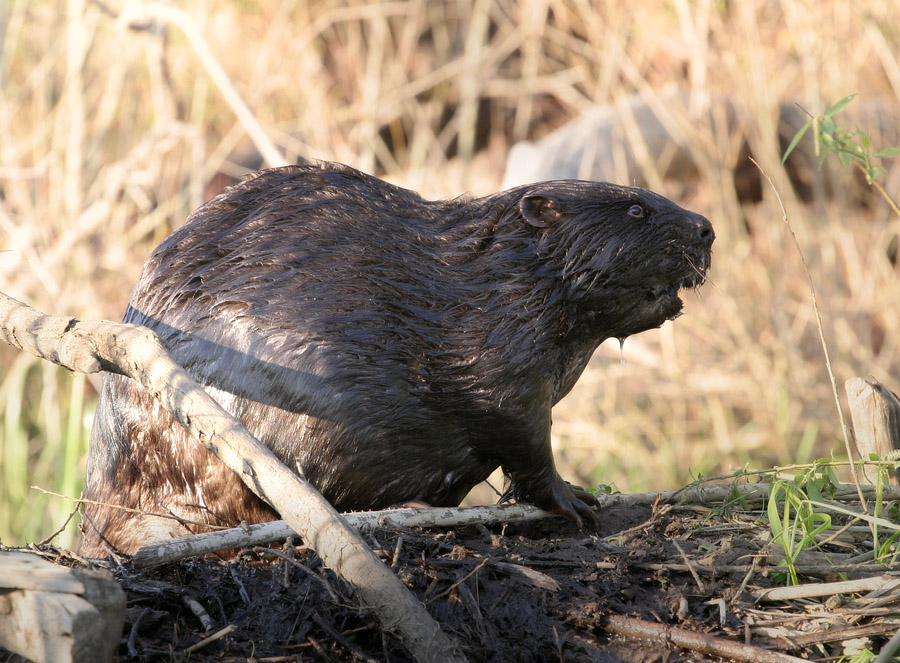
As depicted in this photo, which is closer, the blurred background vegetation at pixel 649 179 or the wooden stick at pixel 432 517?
the wooden stick at pixel 432 517

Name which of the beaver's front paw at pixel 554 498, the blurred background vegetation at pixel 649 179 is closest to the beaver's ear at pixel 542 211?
the beaver's front paw at pixel 554 498

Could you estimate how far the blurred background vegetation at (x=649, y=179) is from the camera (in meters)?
6.43

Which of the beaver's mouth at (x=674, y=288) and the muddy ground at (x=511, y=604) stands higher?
the beaver's mouth at (x=674, y=288)

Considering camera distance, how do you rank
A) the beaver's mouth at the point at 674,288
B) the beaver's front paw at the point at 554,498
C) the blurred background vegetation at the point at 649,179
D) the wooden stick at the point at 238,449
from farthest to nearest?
the blurred background vegetation at the point at 649,179 < the beaver's mouth at the point at 674,288 < the beaver's front paw at the point at 554,498 < the wooden stick at the point at 238,449

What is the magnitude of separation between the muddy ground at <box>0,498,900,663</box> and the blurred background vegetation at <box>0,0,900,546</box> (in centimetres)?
373

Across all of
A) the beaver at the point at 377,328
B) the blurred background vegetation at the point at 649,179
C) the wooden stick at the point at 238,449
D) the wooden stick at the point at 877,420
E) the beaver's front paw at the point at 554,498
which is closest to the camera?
the wooden stick at the point at 238,449

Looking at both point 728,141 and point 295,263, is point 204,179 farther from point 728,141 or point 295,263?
point 295,263

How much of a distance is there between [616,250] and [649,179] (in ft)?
14.2

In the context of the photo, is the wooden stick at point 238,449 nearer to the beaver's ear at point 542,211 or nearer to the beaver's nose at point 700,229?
the beaver's ear at point 542,211

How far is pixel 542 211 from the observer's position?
2.82 meters

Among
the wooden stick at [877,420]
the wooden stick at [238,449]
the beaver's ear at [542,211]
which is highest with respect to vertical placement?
the beaver's ear at [542,211]

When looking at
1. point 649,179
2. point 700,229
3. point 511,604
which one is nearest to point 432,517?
point 511,604

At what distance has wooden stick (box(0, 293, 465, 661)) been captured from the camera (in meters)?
1.80

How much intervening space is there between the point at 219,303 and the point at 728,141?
523cm
